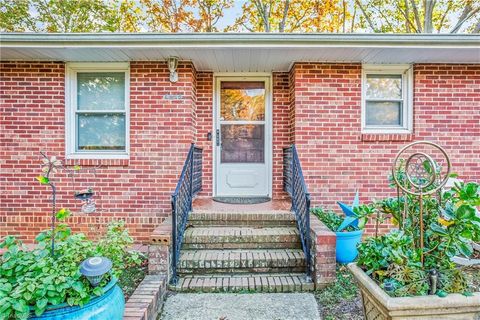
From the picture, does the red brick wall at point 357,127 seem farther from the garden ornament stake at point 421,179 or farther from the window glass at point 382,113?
the garden ornament stake at point 421,179

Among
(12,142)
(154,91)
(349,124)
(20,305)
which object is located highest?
(154,91)

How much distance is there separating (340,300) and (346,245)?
0.82 m

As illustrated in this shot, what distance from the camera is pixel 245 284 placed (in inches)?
117

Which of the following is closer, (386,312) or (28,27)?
(386,312)

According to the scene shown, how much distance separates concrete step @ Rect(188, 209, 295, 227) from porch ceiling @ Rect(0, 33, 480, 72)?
2099 millimetres

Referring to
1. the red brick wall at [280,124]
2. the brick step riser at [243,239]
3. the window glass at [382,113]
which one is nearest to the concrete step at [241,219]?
the brick step riser at [243,239]

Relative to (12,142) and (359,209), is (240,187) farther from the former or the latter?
(12,142)

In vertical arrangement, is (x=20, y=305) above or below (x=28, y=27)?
below

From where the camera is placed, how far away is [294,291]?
116 inches

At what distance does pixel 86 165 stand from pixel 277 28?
10.9 metres

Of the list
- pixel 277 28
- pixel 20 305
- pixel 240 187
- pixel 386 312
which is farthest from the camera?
pixel 277 28

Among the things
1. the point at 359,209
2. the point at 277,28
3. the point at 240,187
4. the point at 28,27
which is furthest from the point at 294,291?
the point at 28,27

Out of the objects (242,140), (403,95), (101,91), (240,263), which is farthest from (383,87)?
(101,91)

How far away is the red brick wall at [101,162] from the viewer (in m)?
4.25
